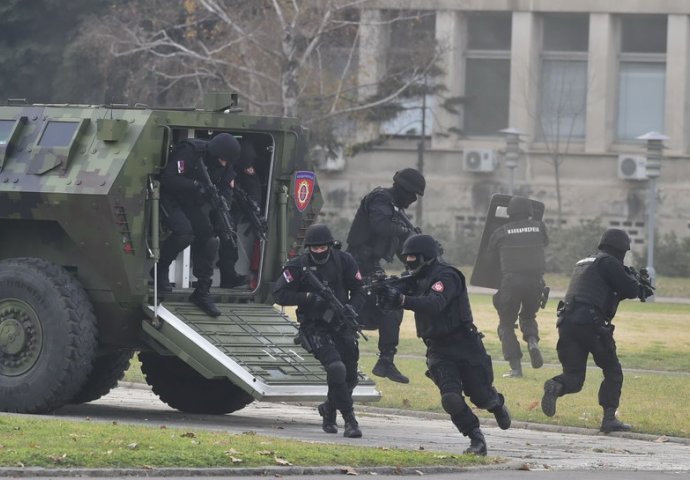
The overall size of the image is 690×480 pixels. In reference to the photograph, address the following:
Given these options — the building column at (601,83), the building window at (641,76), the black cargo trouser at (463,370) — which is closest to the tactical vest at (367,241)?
the black cargo trouser at (463,370)

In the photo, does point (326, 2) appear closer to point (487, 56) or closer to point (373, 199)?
point (487, 56)

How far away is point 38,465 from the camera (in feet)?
39.4

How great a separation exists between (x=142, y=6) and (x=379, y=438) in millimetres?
27611

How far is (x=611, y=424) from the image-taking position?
16.6m

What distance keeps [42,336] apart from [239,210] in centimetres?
232

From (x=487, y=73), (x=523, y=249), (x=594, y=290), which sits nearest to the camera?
(x=594, y=290)

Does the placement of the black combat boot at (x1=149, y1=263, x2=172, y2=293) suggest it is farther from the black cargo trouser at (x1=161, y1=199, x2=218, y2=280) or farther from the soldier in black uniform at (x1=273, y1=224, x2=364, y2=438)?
the soldier in black uniform at (x1=273, y1=224, x2=364, y2=438)

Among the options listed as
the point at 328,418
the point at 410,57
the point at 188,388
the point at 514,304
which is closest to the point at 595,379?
the point at 514,304

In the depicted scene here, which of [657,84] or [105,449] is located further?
[657,84]

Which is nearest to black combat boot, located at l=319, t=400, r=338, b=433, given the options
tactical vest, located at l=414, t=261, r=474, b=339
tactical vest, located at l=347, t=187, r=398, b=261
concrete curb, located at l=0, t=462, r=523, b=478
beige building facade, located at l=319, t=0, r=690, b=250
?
tactical vest, located at l=414, t=261, r=474, b=339

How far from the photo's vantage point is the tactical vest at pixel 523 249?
21141 mm

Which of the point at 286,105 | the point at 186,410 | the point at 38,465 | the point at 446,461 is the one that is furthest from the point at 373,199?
the point at 286,105

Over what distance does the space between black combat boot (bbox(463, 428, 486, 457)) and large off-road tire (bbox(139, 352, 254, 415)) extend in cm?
364

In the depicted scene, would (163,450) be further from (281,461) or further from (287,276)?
(287,276)
